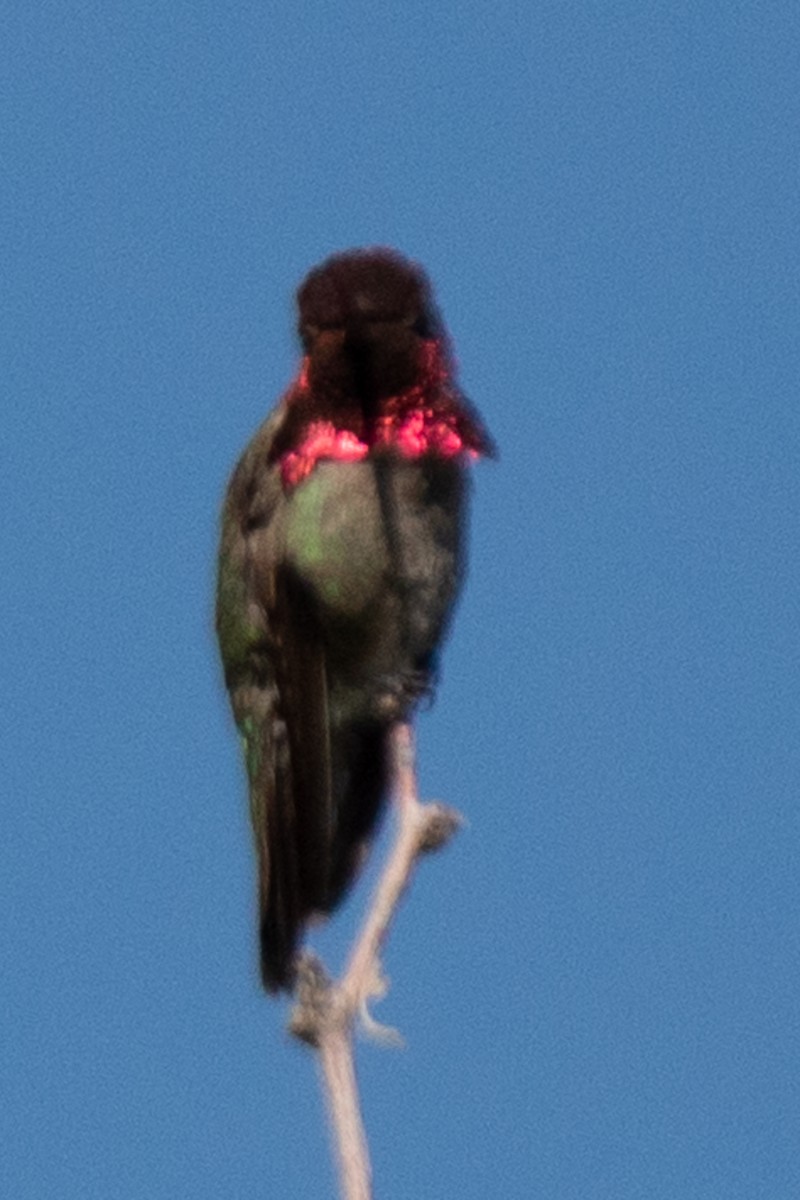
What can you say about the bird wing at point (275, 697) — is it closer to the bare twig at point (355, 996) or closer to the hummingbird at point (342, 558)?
the hummingbird at point (342, 558)

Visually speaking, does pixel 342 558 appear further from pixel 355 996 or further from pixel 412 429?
pixel 355 996

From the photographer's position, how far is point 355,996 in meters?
5.01

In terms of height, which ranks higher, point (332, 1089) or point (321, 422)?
point (321, 422)

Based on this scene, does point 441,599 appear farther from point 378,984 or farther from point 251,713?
point 378,984

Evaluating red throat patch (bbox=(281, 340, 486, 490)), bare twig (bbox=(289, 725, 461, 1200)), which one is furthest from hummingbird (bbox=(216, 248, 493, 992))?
bare twig (bbox=(289, 725, 461, 1200))

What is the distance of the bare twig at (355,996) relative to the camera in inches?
186

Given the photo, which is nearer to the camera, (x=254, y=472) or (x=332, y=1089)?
(x=332, y=1089)

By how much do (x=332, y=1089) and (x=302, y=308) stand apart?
3090mm

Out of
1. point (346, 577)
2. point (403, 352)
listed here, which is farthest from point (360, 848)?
point (403, 352)

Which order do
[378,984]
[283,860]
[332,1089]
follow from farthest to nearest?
1. [283,860]
2. [378,984]
3. [332,1089]

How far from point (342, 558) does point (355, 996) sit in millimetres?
2726

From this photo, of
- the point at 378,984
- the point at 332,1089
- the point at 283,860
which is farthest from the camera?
the point at 283,860

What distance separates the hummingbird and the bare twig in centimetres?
194

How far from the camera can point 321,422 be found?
7484mm
